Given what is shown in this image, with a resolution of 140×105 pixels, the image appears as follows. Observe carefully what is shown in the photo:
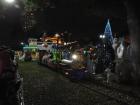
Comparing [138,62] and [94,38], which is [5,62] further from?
[94,38]

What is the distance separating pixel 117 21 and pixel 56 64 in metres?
8.24

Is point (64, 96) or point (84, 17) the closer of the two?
point (64, 96)

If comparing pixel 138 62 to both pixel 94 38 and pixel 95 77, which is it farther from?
pixel 94 38

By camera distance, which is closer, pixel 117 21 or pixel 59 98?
pixel 59 98

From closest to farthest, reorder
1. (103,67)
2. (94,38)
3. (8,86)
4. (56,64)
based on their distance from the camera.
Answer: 1. (8,86)
2. (103,67)
3. (56,64)
4. (94,38)

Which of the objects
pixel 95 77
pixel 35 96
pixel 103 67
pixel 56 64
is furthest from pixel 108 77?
pixel 56 64

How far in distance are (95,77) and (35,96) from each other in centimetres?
895

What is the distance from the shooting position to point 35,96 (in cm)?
1659

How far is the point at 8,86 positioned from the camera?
1063cm

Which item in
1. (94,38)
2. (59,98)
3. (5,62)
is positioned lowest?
(59,98)

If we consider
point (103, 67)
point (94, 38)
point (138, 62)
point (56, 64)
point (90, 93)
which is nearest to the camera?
point (90, 93)

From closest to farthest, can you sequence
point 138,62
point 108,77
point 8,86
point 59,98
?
point 8,86, point 59,98, point 138,62, point 108,77

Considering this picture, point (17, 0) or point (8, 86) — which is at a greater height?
point (17, 0)

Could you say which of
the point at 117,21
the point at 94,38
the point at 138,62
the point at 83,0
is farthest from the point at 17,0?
the point at 94,38
